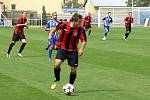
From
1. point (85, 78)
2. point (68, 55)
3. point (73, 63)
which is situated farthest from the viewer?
point (85, 78)

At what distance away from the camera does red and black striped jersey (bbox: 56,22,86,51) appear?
12289 millimetres

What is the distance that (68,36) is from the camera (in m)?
12.3

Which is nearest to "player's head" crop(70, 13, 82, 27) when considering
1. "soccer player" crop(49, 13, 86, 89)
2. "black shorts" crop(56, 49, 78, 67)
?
"soccer player" crop(49, 13, 86, 89)

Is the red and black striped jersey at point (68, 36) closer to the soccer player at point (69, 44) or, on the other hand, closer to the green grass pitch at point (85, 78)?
the soccer player at point (69, 44)

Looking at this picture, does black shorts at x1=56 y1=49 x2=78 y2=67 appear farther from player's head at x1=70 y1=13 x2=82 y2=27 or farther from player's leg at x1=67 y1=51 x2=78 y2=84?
player's head at x1=70 y1=13 x2=82 y2=27

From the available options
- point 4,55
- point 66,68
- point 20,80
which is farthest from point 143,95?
point 4,55

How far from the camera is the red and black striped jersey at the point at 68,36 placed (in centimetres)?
1229

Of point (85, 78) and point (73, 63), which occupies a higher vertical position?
point (73, 63)

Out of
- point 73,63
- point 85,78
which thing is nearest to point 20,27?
point 85,78

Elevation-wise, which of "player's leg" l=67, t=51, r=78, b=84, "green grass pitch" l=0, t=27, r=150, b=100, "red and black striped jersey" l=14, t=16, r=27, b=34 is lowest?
"green grass pitch" l=0, t=27, r=150, b=100

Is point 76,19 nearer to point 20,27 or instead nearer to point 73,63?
point 73,63

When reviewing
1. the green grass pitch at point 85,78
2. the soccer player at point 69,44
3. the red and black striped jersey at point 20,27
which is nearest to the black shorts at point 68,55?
the soccer player at point 69,44

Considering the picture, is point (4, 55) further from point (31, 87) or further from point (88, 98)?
point (88, 98)

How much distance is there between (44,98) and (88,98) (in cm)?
99
